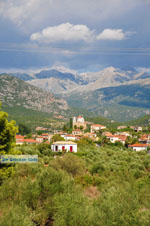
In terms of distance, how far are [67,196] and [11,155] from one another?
20.4 feet

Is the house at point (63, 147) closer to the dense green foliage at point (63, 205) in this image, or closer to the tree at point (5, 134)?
the dense green foliage at point (63, 205)

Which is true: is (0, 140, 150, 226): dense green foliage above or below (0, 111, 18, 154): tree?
below

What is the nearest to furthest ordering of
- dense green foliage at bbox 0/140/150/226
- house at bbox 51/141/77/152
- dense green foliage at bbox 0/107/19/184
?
dense green foliage at bbox 0/140/150/226 < dense green foliage at bbox 0/107/19/184 < house at bbox 51/141/77/152

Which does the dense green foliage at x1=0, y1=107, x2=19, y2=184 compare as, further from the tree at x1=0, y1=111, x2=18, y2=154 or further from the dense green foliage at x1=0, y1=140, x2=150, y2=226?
the dense green foliage at x1=0, y1=140, x2=150, y2=226

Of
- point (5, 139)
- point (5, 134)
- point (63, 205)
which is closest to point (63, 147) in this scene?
point (5, 139)

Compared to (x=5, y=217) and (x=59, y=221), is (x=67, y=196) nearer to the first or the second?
(x=59, y=221)

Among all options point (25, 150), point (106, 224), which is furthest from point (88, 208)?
point (25, 150)

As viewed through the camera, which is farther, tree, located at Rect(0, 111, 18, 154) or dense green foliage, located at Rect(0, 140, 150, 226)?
tree, located at Rect(0, 111, 18, 154)

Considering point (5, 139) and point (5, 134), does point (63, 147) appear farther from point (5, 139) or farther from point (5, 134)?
point (5, 134)

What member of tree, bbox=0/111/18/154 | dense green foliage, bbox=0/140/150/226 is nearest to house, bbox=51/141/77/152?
dense green foliage, bbox=0/140/150/226

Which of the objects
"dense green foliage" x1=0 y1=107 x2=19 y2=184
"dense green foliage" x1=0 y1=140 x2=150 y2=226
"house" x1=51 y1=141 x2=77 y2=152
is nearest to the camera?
"dense green foliage" x1=0 y1=140 x2=150 y2=226

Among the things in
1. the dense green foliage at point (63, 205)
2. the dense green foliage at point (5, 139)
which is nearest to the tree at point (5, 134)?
the dense green foliage at point (5, 139)

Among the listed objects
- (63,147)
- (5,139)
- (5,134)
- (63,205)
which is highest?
(5,134)

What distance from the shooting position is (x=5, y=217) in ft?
40.1
